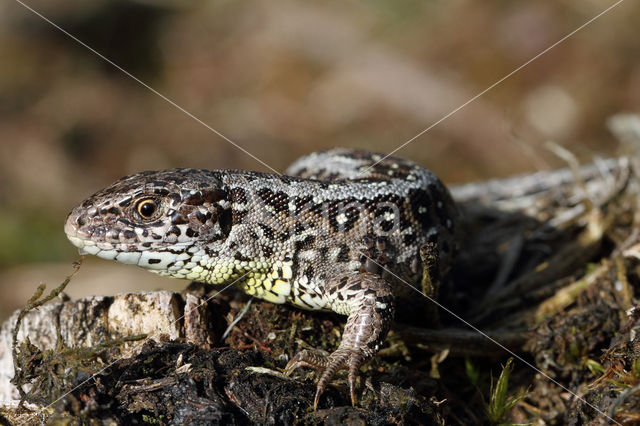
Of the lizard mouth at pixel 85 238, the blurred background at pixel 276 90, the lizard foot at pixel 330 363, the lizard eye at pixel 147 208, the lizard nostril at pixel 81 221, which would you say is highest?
the blurred background at pixel 276 90

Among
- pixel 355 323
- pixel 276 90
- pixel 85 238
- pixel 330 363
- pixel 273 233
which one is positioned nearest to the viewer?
pixel 330 363

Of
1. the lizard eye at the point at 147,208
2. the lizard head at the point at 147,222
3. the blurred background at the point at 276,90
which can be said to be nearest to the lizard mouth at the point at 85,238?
the lizard head at the point at 147,222

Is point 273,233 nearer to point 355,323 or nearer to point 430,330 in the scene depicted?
point 355,323

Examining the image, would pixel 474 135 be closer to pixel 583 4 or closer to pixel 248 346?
pixel 583 4

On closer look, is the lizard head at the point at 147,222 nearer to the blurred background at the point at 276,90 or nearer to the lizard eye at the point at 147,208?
the lizard eye at the point at 147,208

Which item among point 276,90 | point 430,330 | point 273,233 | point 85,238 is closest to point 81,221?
point 85,238

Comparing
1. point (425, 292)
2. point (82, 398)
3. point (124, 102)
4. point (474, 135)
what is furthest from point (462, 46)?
point (82, 398)

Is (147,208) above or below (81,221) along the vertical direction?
above

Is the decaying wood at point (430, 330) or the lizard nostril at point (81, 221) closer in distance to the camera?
the decaying wood at point (430, 330)
